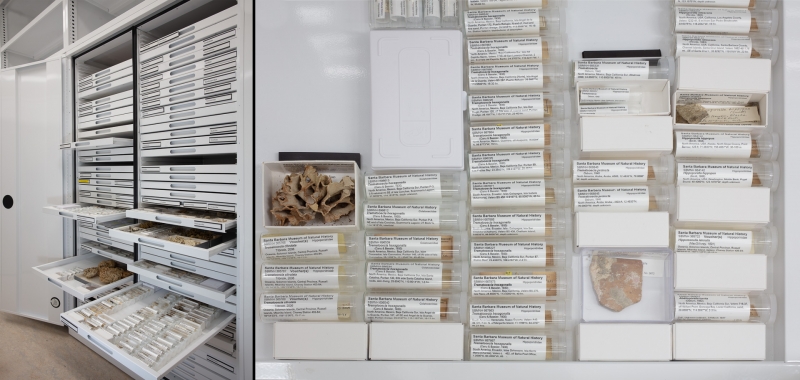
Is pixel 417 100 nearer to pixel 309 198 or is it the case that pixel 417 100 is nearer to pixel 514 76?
pixel 514 76

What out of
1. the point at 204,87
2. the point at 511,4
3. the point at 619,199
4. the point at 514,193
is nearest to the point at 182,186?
the point at 204,87

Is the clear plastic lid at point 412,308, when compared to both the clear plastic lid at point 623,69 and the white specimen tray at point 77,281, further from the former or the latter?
the white specimen tray at point 77,281

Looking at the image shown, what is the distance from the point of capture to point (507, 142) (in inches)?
34.3

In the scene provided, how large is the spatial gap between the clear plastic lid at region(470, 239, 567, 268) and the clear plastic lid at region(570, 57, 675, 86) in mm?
541

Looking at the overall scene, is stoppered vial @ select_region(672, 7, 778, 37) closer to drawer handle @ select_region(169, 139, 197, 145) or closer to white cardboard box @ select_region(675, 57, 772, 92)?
white cardboard box @ select_region(675, 57, 772, 92)

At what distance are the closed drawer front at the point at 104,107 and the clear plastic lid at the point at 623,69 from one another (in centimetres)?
215

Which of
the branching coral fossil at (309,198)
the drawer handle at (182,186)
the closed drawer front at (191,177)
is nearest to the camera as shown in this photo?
the branching coral fossil at (309,198)

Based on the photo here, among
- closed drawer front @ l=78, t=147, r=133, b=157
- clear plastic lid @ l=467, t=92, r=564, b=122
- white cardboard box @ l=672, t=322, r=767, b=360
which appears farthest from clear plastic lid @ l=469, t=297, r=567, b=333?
closed drawer front @ l=78, t=147, r=133, b=157

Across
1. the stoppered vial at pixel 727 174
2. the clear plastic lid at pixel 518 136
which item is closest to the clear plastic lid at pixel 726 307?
the stoppered vial at pixel 727 174

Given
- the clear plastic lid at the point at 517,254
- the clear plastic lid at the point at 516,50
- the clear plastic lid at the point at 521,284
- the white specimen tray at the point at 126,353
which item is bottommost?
the white specimen tray at the point at 126,353

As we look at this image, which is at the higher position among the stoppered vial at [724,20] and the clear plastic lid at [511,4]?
the clear plastic lid at [511,4]

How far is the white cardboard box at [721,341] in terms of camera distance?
Answer: 2.78ft

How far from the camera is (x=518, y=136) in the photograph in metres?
0.87

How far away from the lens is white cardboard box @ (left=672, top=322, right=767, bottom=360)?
846mm
